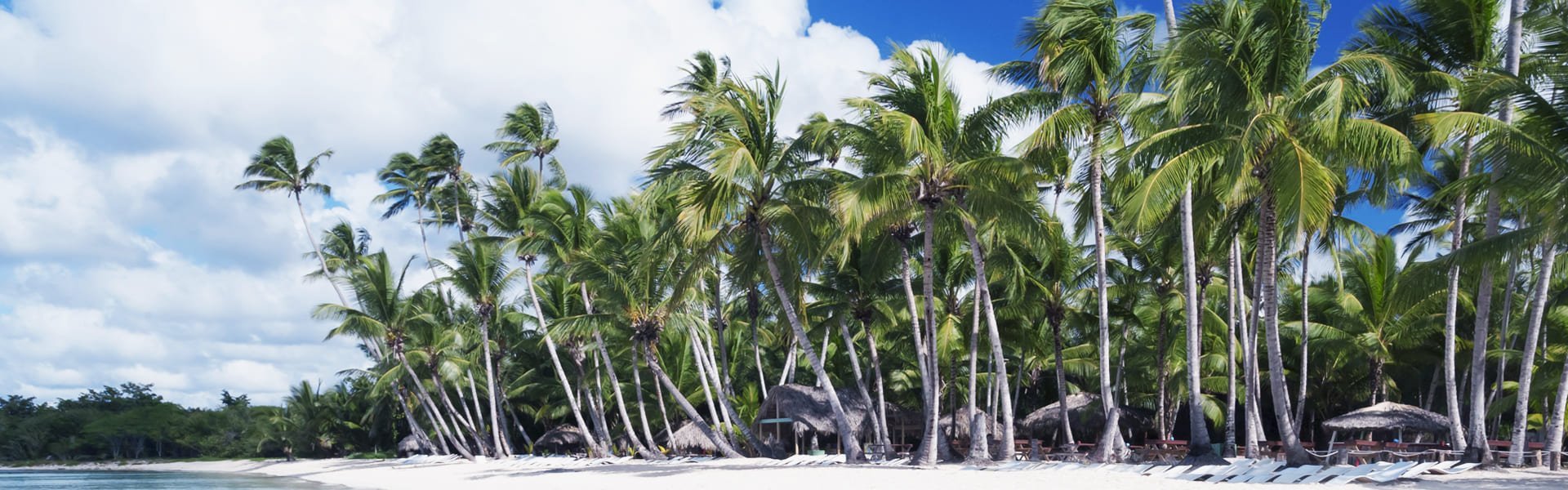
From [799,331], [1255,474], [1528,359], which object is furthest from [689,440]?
[1528,359]

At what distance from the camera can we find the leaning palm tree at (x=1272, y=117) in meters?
12.4

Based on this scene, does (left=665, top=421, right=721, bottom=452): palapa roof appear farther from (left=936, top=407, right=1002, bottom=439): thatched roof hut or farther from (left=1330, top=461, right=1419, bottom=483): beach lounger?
(left=1330, top=461, right=1419, bottom=483): beach lounger

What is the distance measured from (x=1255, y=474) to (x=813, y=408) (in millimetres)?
12063

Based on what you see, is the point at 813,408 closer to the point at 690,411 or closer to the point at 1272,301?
the point at 690,411

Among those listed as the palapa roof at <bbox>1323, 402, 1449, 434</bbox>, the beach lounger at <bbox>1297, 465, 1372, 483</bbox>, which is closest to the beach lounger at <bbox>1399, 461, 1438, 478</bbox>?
the beach lounger at <bbox>1297, 465, 1372, 483</bbox>

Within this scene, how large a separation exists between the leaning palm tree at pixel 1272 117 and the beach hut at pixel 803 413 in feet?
35.4

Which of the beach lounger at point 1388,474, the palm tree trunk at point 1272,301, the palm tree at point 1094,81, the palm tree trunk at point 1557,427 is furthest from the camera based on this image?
the palm tree at point 1094,81

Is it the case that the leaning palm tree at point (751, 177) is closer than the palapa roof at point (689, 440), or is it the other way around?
the leaning palm tree at point (751, 177)

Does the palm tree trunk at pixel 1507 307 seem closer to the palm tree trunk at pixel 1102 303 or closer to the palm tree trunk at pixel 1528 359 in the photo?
the palm tree trunk at pixel 1528 359

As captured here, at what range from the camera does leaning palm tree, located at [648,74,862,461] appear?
56.0 ft

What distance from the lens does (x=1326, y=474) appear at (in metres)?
12.4

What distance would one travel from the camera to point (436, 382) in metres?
34.0

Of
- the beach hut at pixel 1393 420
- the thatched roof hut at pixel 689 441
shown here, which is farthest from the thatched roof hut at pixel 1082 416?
the thatched roof hut at pixel 689 441

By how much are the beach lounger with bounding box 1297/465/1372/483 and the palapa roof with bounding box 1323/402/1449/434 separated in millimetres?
6742
